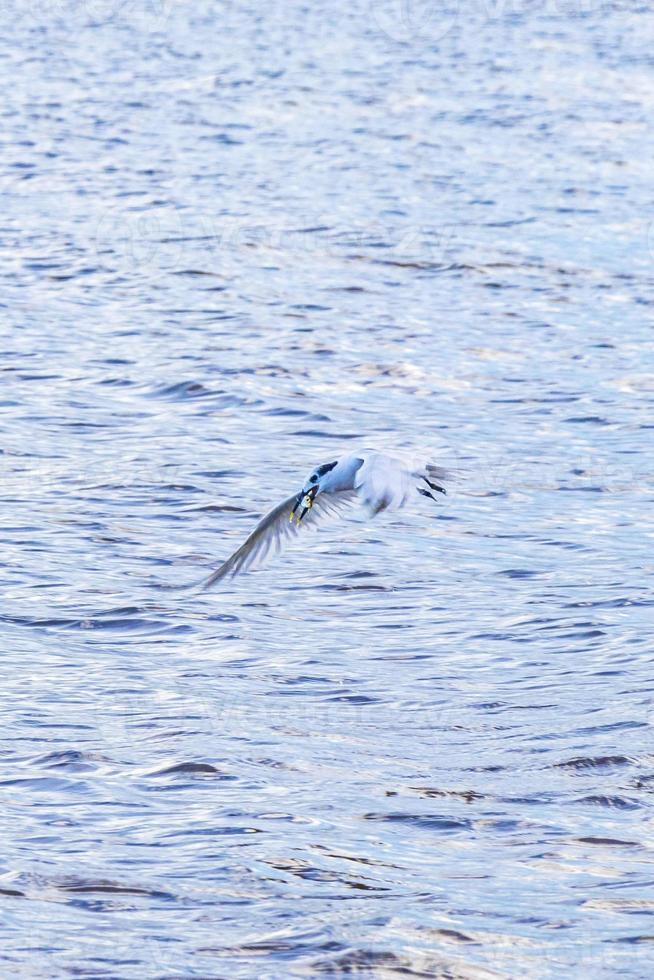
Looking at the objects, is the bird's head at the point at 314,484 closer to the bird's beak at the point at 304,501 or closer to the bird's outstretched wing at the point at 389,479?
the bird's beak at the point at 304,501

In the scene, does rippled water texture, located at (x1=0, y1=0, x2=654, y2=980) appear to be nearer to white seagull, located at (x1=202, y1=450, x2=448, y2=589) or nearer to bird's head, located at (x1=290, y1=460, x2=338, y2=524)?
white seagull, located at (x1=202, y1=450, x2=448, y2=589)

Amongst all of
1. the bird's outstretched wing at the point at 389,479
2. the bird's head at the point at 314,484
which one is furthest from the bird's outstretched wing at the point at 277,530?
the bird's outstretched wing at the point at 389,479

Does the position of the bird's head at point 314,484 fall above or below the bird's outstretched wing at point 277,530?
above

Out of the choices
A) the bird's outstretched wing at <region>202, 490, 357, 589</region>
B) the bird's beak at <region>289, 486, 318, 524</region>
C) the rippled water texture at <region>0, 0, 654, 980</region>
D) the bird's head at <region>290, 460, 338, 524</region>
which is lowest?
the rippled water texture at <region>0, 0, 654, 980</region>

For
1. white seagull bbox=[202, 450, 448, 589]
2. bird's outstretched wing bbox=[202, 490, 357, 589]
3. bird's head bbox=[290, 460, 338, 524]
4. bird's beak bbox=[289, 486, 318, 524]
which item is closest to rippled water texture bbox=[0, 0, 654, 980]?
Result: bird's outstretched wing bbox=[202, 490, 357, 589]

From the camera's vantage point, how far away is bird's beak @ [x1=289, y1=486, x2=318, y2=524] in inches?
370

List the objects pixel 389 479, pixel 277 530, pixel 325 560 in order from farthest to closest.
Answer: pixel 325 560, pixel 277 530, pixel 389 479

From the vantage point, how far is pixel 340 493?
1007 cm

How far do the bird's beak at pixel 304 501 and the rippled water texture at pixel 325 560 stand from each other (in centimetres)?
91

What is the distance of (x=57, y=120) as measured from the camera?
2912cm

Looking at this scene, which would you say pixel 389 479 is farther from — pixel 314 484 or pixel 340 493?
pixel 340 493

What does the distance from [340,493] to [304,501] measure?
66 centimetres

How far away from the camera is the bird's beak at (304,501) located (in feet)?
30.8

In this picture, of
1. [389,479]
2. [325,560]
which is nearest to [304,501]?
[389,479]
